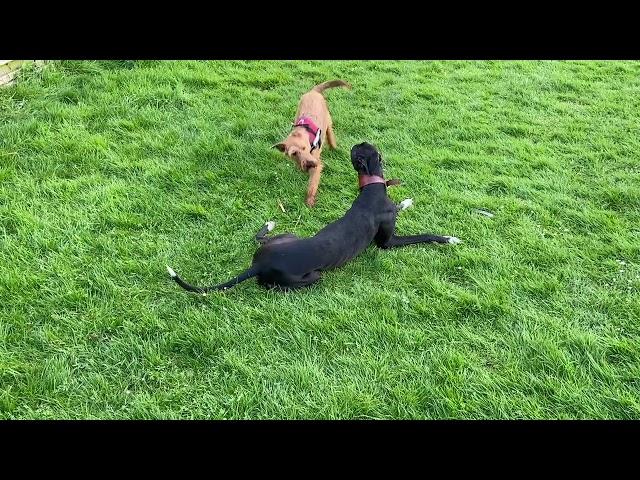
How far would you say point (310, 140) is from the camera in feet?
16.5

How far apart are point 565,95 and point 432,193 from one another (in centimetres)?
323

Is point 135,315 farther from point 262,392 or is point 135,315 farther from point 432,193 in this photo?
point 432,193

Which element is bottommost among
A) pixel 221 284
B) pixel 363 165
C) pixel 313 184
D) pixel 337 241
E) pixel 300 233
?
pixel 221 284

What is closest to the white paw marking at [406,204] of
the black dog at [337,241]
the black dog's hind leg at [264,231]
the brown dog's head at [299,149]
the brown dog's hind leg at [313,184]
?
the black dog at [337,241]

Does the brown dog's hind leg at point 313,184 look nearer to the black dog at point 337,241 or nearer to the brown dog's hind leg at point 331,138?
the black dog at point 337,241

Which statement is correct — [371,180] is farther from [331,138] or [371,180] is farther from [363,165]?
[331,138]

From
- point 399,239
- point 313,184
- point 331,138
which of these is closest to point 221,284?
point 399,239

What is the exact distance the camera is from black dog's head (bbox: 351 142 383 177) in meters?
4.48

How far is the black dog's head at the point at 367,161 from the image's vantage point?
4.48 metres

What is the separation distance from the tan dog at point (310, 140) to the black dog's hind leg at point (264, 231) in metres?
0.48

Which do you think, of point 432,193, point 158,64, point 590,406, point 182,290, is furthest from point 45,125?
point 590,406

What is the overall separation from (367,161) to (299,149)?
753 millimetres

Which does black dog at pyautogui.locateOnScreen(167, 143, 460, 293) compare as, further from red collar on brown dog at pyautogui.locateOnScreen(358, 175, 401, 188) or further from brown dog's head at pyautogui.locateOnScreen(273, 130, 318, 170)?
brown dog's head at pyautogui.locateOnScreen(273, 130, 318, 170)

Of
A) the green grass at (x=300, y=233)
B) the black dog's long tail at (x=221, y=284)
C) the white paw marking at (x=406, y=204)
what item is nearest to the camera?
the green grass at (x=300, y=233)
